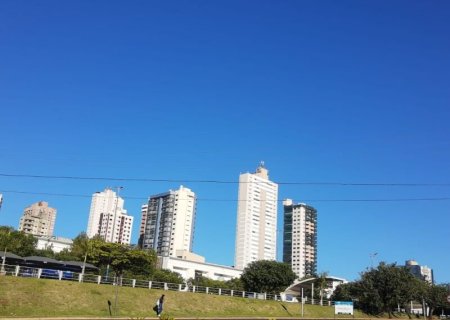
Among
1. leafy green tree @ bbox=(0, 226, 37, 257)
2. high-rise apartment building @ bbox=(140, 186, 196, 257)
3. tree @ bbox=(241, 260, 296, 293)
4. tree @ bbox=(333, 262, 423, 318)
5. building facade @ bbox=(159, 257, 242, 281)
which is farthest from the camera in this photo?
high-rise apartment building @ bbox=(140, 186, 196, 257)

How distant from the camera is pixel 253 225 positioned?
191500 millimetres

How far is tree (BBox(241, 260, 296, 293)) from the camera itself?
254ft

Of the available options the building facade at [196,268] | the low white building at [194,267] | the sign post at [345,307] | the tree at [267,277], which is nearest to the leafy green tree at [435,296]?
the tree at [267,277]

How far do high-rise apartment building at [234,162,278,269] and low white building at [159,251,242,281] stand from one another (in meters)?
21.1

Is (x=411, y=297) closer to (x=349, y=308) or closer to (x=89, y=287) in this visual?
(x=349, y=308)

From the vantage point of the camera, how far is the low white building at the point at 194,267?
141 m

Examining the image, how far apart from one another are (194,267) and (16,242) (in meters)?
73.0

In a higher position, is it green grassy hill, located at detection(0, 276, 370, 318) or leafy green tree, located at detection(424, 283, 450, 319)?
leafy green tree, located at detection(424, 283, 450, 319)

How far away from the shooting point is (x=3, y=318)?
94.3 feet

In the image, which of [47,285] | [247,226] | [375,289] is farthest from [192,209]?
[47,285]

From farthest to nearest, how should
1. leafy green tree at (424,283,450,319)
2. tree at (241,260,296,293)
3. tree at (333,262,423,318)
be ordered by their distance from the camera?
leafy green tree at (424,283,450,319) → tree at (241,260,296,293) → tree at (333,262,423,318)

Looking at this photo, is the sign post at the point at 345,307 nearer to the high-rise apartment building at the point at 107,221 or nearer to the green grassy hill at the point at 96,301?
the green grassy hill at the point at 96,301

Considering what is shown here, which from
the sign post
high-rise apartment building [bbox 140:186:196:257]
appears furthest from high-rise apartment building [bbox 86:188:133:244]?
the sign post

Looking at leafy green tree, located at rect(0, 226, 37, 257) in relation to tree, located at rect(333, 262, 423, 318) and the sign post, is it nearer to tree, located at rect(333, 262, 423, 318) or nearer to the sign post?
the sign post
